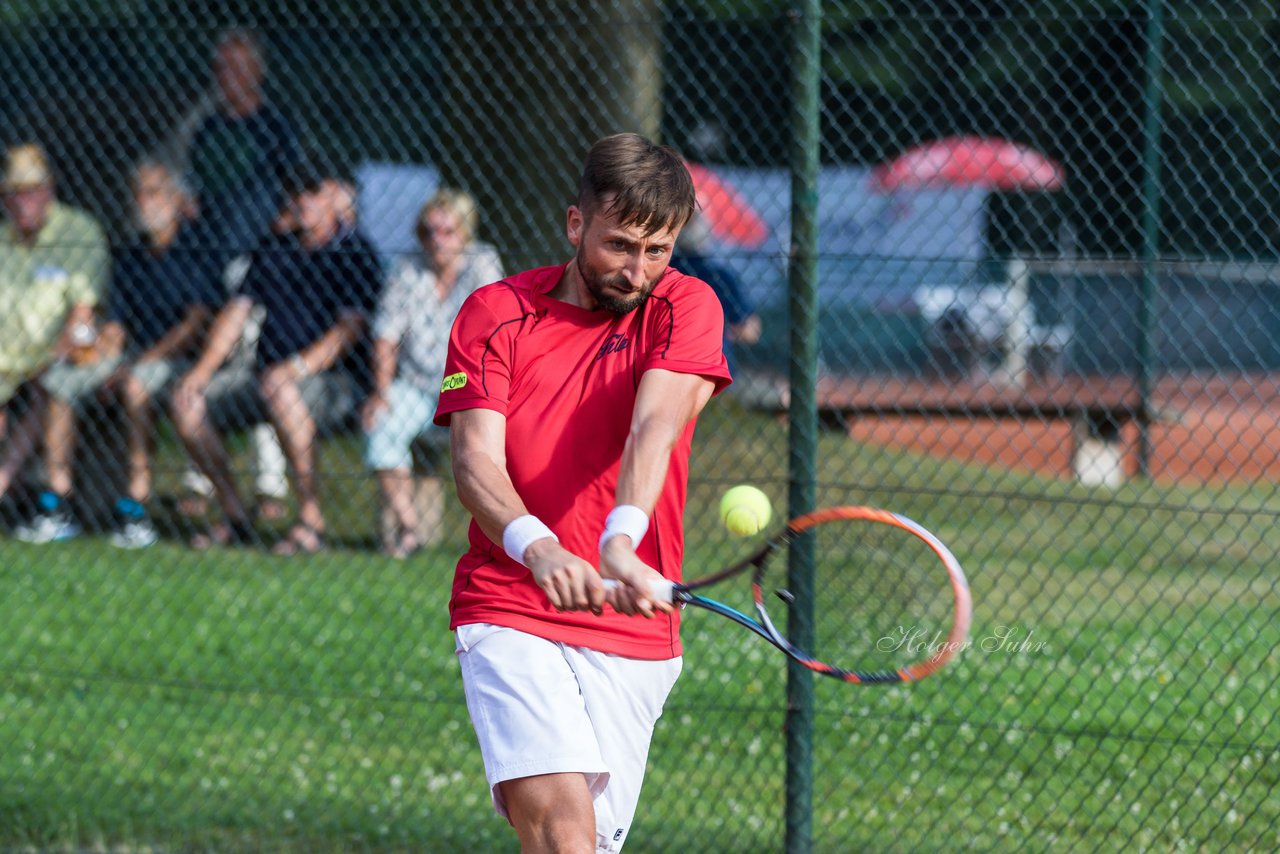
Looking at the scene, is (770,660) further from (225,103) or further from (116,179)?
(116,179)

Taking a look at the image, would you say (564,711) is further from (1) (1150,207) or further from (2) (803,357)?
(1) (1150,207)

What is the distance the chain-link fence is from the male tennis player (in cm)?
122

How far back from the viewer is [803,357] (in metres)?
4.26

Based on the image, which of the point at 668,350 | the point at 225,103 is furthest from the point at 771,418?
the point at 668,350

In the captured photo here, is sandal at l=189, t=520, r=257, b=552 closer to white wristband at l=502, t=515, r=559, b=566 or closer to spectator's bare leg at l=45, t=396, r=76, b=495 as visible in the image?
spectator's bare leg at l=45, t=396, r=76, b=495

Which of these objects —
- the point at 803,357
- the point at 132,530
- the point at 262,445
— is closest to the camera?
the point at 803,357

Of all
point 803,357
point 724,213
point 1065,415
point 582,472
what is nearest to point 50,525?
point 803,357

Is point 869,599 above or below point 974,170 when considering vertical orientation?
below

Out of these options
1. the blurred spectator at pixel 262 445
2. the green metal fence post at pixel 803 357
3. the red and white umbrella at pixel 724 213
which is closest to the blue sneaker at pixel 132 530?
the blurred spectator at pixel 262 445

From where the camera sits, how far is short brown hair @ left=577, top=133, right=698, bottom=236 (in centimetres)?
306

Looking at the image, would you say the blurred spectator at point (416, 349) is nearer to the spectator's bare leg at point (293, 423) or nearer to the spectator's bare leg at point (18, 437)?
the spectator's bare leg at point (293, 423)

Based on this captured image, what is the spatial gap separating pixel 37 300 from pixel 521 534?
15.9ft

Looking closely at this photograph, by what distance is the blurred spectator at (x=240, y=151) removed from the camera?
625cm

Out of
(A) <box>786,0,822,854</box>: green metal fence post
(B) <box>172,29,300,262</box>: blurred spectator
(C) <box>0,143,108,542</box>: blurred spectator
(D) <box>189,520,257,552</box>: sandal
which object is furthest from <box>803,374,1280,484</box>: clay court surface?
(C) <box>0,143,108,542</box>: blurred spectator
